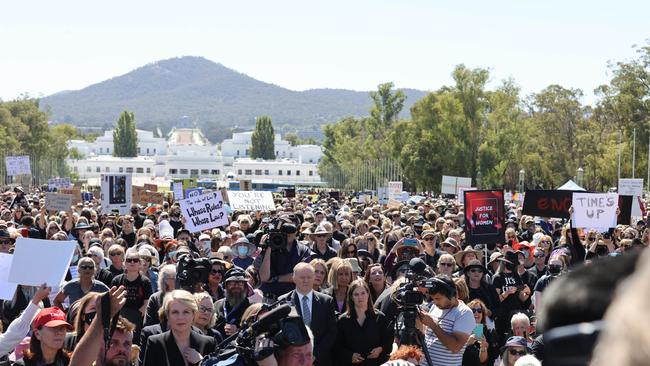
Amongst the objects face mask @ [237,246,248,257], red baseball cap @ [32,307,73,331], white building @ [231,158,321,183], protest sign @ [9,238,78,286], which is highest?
protest sign @ [9,238,78,286]

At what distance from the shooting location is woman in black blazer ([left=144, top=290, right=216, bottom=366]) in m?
6.10

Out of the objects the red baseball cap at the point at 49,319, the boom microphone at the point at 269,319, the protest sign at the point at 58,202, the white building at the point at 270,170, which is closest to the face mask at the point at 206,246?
the protest sign at the point at 58,202

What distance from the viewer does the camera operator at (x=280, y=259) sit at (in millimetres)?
10250

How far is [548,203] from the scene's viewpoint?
718 inches

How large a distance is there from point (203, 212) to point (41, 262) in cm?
925

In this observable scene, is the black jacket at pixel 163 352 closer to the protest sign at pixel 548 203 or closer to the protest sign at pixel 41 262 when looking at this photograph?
the protest sign at pixel 41 262

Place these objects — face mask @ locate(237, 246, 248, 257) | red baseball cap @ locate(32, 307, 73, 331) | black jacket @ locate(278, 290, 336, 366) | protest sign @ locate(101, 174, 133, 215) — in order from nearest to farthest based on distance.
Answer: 1. red baseball cap @ locate(32, 307, 73, 331)
2. black jacket @ locate(278, 290, 336, 366)
3. face mask @ locate(237, 246, 248, 257)
4. protest sign @ locate(101, 174, 133, 215)

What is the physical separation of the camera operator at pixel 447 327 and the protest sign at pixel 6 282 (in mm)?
3026

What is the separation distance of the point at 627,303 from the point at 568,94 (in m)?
78.0

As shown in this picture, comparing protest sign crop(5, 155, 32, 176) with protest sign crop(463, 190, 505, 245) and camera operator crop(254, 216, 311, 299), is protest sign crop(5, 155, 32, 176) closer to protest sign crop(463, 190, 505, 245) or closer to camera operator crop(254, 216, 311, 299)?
protest sign crop(463, 190, 505, 245)

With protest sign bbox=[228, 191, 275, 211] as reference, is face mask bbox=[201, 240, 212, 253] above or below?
below

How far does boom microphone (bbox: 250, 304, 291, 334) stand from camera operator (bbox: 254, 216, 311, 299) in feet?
20.7

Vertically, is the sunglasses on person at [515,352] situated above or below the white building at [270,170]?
above

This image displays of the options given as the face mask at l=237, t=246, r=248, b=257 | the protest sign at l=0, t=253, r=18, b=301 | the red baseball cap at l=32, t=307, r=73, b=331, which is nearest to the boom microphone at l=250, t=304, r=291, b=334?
the red baseball cap at l=32, t=307, r=73, b=331
